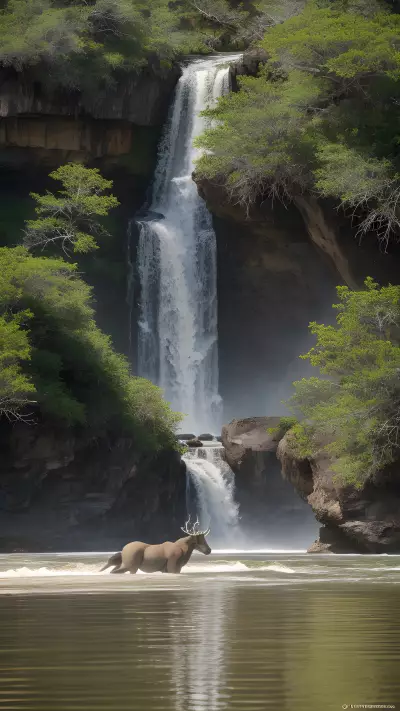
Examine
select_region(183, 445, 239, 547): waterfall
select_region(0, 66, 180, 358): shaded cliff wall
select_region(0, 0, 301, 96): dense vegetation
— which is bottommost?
select_region(183, 445, 239, 547): waterfall

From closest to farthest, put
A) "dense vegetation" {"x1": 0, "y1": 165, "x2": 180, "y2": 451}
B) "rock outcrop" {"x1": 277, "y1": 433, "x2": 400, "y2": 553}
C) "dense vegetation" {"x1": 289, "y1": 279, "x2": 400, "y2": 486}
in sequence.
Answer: "dense vegetation" {"x1": 289, "y1": 279, "x2": 400, "y2": 486}
"rock outcrop" {"x1": 277, "y1": 433, "x2": 400, "y2": 553}
"dense vegetation" {"x1": 0, "y1": 165, "x2": 180, "y2": 451}

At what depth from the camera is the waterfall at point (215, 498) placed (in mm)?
50188

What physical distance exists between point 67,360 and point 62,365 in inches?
51.0

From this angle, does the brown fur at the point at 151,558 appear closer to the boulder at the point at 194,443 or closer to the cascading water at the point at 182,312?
the boulder at the point at 194,443

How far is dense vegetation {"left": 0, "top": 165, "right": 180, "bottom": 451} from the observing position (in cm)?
4369

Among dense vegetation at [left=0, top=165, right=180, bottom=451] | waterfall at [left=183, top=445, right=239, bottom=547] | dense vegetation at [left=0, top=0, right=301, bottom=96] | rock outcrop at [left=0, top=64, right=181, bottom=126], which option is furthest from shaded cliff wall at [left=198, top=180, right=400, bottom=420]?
waterfall at [left=183, top=445, right=239, bottom=547]

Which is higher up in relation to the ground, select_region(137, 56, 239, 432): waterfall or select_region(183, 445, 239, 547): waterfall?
select_region(137, 56, 239, 432): waterfall

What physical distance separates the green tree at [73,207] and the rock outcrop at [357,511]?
20.1m

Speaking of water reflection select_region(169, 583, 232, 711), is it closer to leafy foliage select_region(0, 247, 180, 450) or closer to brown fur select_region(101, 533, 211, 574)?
brown fur select_region(101, 533, 211, 574)

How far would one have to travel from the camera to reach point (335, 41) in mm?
46094

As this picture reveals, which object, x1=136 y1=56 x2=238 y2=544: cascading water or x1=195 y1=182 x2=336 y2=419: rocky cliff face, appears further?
x1=136 y1=56 x2=238 y2=544: cascading water

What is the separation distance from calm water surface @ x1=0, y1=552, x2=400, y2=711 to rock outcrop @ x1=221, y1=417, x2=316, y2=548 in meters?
29.7

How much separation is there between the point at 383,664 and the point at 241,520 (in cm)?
4212

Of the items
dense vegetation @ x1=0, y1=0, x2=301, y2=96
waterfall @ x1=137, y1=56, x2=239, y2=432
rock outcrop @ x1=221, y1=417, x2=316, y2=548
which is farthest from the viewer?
waterfall @ x1=137, y1=56, x2=239, y2=432
